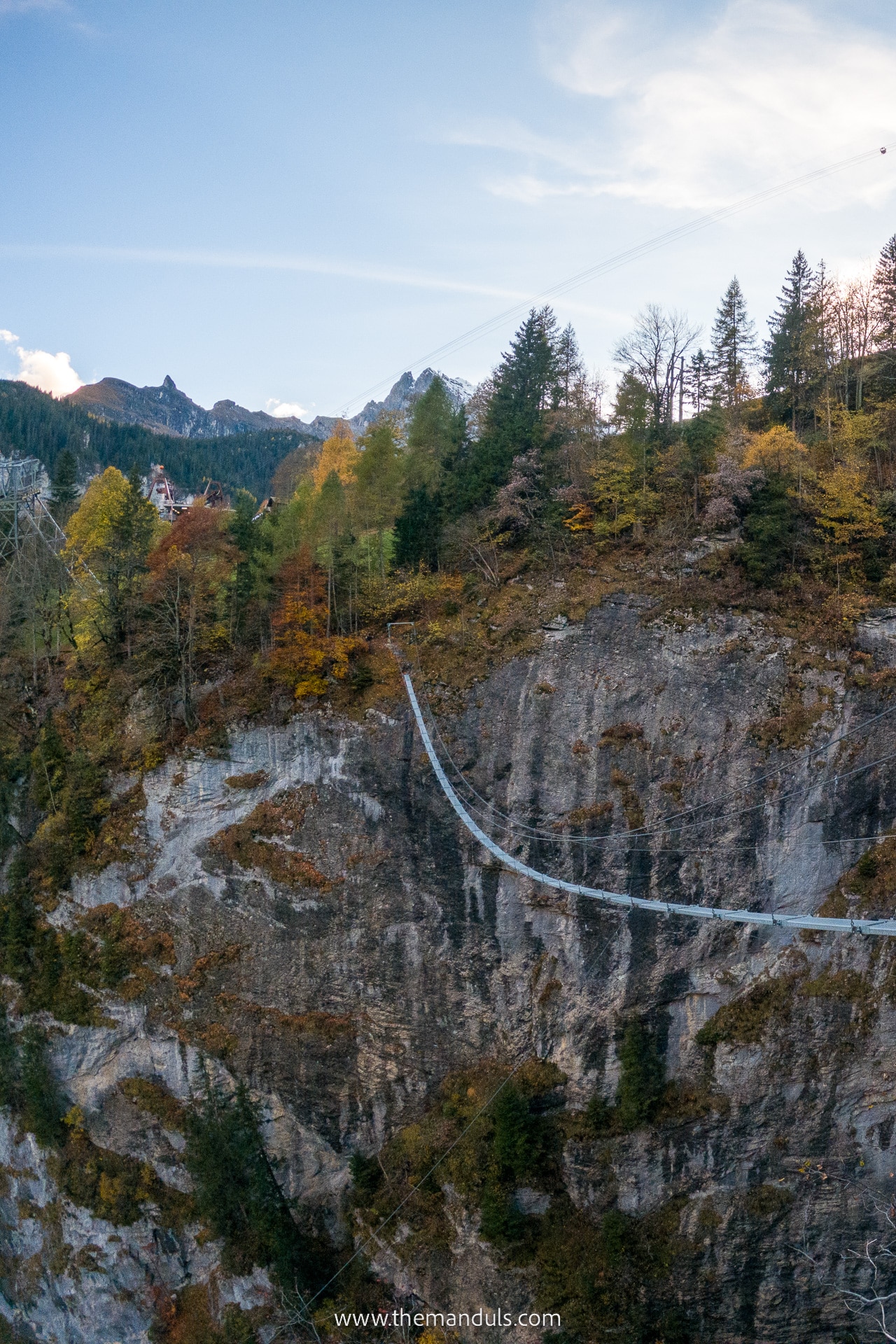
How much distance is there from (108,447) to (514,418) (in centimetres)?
10846

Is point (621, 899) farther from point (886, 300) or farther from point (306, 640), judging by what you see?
point (886, 300)

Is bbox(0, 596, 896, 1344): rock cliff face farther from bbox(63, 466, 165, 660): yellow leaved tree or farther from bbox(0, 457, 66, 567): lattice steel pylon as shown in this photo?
bbox(0, 457, 66, 567): lattice steel pylon

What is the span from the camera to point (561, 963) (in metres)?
23.6

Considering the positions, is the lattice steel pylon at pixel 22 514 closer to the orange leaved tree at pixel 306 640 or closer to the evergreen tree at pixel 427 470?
the orange leaved tree at pixel 306 640

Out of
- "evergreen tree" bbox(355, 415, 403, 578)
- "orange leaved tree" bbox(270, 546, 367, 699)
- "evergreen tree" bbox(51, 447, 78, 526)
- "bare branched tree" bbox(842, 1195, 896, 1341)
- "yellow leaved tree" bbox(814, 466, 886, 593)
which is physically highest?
"evergreen tree" bbox(51, 447, 78, 526)

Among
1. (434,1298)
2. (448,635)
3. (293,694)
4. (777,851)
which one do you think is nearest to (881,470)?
(777,851)

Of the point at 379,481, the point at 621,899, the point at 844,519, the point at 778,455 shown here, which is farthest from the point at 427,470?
the point at 621,899

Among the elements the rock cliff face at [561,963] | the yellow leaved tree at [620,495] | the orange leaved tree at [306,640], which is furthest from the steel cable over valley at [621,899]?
the yellow leaved tree at [620,495]

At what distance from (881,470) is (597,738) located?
49.0 ft

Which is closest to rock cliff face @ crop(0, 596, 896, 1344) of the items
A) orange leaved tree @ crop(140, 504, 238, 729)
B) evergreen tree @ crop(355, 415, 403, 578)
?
orange leaved tree @ crop(140, 504, 238, 729)

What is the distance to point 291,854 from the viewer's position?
25.6m

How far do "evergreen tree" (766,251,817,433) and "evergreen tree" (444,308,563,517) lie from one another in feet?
30.4

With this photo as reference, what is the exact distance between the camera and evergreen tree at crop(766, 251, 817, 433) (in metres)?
32.8

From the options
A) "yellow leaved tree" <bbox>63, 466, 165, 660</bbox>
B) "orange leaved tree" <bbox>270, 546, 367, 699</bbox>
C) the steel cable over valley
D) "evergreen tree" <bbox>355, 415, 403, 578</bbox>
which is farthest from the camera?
"evergreen tree" <bbox>355, 415, 403, 578</bbox>
